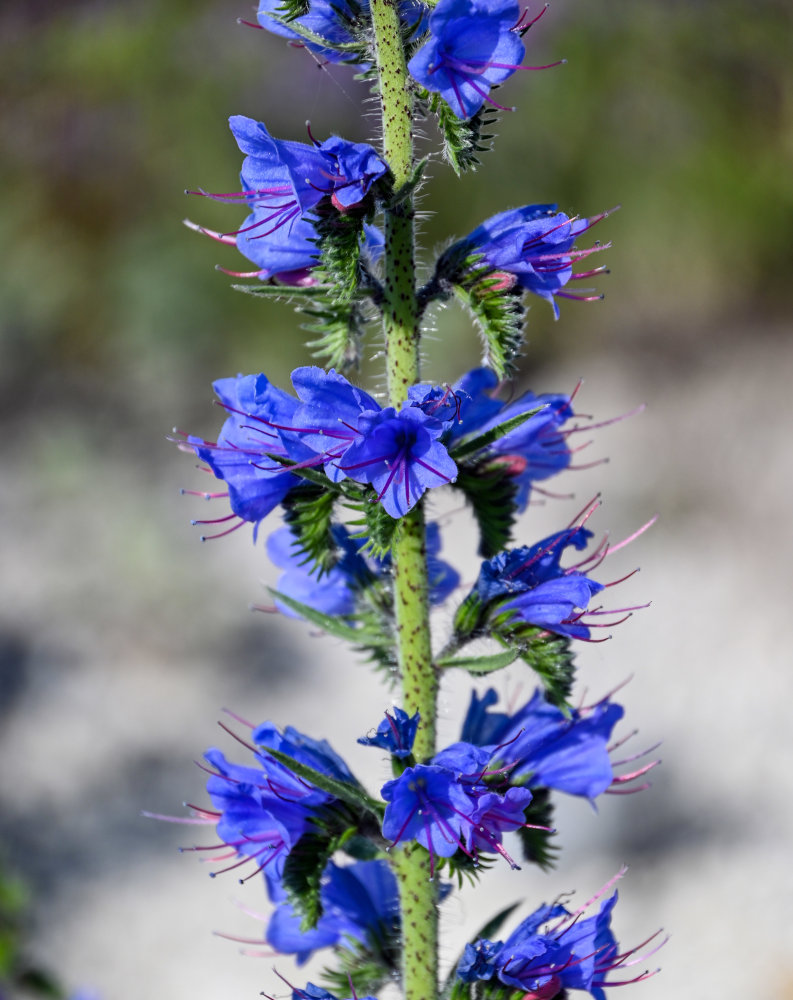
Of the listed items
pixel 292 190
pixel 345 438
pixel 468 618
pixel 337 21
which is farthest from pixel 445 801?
pixel 337 21

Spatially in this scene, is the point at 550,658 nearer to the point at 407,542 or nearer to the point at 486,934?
the point at 407,542

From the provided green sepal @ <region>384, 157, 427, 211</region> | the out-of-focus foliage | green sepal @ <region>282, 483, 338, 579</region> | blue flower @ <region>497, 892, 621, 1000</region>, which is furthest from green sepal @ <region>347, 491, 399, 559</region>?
the out-of-focus foliage

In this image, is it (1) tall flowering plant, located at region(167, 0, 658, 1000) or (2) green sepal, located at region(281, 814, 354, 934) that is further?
(2) green sepal, located at region(281, 814, 354, 934)

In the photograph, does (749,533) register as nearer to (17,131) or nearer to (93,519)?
(93,519)

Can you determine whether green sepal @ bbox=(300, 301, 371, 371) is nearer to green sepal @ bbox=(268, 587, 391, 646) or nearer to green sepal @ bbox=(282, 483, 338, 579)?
green sepal @ bbox=(282, 483, 338, 579)

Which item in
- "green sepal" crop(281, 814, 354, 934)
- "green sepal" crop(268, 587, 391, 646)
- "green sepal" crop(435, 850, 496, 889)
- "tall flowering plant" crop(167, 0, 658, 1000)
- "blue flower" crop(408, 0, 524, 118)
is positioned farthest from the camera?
"green sepal" crop(268, 587, 391, 646)
